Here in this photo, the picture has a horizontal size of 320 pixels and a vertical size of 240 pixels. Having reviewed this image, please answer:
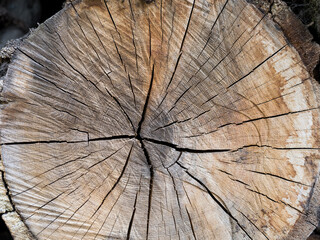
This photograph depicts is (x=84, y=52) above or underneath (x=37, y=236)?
above

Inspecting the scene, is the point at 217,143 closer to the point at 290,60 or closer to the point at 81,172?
the point at 290,60

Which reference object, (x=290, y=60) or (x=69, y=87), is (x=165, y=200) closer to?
(x=69, y=87)

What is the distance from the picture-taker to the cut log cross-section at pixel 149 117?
1433 mm

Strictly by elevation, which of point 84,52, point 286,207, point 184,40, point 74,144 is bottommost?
point 286,207

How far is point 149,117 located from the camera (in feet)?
4.84

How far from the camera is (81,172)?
57.9 inches

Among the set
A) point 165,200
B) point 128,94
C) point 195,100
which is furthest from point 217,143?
point 128,94

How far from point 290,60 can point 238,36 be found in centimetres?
25

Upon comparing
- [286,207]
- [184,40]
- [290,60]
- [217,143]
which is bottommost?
[286,207]

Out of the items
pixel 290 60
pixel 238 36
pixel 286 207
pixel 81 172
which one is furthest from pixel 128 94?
pixel 286 207

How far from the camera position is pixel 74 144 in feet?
4.81

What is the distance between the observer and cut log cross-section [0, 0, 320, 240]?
1.43 metres

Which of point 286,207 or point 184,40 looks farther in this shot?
point 286,207

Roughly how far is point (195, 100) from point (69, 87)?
1.73ft
